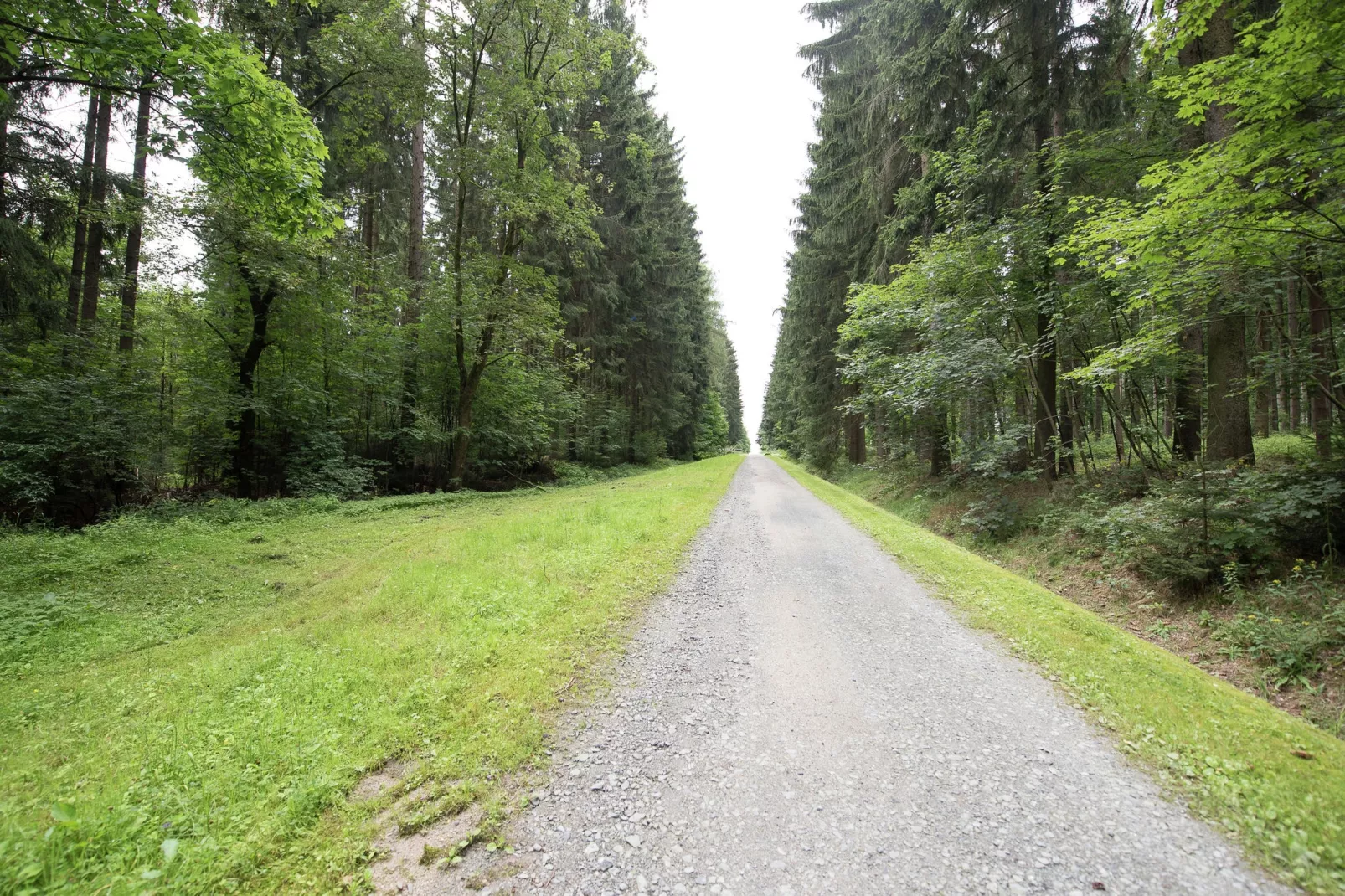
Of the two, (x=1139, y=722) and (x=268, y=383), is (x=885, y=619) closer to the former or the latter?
(x=1139, y=722)

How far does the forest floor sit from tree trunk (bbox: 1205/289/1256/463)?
2.01m

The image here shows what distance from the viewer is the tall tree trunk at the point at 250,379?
36.8ft

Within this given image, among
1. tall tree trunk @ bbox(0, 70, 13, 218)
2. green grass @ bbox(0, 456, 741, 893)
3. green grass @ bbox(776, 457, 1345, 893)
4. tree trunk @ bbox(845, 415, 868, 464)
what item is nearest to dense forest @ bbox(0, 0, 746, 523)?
tall tree trunk @ bbox(0, 70, 13, 218)

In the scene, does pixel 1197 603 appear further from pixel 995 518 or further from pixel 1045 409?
pixel 1045 409

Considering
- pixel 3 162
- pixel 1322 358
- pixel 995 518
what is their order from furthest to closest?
pixel 995 518 < pixel 3 162 < pixel 1322 358

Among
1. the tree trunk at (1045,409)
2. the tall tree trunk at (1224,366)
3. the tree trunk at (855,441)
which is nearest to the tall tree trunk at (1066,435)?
the tree trunk at (1045,409)

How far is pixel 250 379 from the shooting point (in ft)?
37.7

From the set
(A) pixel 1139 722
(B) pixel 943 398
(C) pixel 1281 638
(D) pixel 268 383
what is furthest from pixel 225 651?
(B) pixel 943 398

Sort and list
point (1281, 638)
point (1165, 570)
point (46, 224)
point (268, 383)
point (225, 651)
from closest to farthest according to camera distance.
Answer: point (225, 651)
point (1281, 638)
point (1165, 570)
point (46, 224)
point (268, 383)

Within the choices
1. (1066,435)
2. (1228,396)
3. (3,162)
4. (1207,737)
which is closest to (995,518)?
(1066,435)

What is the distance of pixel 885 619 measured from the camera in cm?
476

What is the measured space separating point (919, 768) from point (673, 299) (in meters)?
25.2

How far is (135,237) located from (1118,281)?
2009 centimetres

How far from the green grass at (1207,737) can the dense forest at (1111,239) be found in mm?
2559
